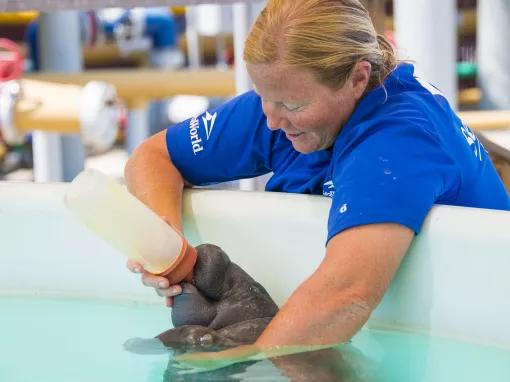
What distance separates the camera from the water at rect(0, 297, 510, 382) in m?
1.06

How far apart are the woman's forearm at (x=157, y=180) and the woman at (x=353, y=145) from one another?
0.61ft

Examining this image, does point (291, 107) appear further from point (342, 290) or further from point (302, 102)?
point (342, 290)

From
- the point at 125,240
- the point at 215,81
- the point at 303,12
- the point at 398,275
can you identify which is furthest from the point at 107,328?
the point at 215,81

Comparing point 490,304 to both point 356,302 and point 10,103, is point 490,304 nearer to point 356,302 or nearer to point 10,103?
point 356,302

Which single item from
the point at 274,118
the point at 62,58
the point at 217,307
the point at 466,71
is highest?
the point at 274,118

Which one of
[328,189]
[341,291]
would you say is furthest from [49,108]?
[341,291]

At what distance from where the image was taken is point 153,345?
1.20m

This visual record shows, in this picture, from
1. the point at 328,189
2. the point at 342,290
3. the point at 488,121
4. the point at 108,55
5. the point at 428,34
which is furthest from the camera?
the point at 108,55

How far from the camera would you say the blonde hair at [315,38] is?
1060 mm

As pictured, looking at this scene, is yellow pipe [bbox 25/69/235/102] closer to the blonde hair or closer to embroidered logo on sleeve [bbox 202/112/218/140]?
embroidered logo on sleeve [bbox 202/112/218/140]

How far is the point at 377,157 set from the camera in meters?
1.07

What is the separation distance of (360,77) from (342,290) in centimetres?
24

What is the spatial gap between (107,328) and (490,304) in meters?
0.49

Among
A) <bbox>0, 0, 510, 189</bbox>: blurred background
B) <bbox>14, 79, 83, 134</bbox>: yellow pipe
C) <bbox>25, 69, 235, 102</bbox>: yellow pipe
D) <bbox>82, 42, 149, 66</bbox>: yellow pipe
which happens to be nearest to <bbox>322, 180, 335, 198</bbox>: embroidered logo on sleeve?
<bbox>0, 0, 510, 189</bbox>: blurred background
